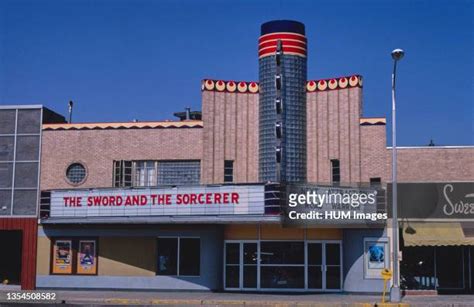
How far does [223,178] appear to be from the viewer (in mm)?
32406

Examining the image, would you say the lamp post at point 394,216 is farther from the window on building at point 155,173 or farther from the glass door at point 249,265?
the window on building at point 155,173

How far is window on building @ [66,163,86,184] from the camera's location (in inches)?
1313

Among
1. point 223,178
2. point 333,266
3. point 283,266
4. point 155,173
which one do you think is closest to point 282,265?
point 283,266

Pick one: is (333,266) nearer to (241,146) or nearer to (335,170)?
(335,170)

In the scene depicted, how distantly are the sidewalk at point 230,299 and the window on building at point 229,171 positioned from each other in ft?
17.1

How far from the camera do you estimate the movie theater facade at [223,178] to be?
101 feet

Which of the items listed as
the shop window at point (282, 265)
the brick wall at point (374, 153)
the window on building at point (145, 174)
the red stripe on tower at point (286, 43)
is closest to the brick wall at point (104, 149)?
the window on building at point (145, 174)

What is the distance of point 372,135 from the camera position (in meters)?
31.4

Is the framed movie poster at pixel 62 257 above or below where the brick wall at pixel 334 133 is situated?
below

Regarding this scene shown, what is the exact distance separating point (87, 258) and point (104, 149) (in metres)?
4.95

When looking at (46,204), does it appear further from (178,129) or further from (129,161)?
(178,129)

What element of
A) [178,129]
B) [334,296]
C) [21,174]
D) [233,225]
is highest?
[178,129]

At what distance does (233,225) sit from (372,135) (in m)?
7.14

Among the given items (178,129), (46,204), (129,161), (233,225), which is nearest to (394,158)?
(233,225)
